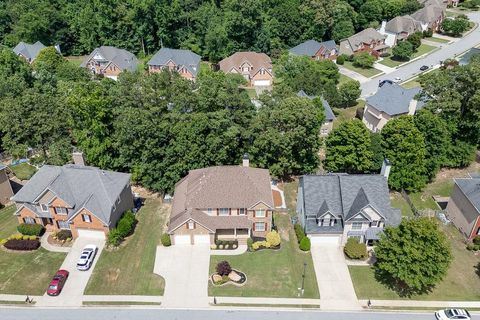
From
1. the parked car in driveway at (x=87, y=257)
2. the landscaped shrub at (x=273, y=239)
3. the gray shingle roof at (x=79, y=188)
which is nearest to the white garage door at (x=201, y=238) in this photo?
the landscaped shrub at (x=273, y=239)

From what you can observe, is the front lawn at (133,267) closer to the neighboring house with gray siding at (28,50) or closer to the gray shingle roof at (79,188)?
the gray shingle roof at (79,188)

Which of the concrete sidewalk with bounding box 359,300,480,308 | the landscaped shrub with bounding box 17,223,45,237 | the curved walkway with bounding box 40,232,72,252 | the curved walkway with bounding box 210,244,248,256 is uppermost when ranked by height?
the landscaped shrub with bounding box 17,223,45,237

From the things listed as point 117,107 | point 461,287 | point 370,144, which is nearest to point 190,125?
point 117,107

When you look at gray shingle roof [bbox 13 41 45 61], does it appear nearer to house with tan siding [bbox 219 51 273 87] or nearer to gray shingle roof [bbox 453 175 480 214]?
house with tan siding [bbox 219 51 273 87]

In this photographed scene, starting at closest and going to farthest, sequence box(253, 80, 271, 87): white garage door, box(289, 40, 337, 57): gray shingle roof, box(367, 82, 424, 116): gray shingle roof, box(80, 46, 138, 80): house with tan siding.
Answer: box(367, 82, 424, 116): gray shingle roof
box(253, 80, 271, 87): white garage door
box(80, 46, 138, 80): house with tan siding
box(289, 40, 337, 57): gray shingle roof

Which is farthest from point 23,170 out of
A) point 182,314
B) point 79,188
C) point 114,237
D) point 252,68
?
point 252,68

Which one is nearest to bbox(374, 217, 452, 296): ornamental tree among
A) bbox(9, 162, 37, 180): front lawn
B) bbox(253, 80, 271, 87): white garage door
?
bbox(9, 162, 37, 180): front lawn
